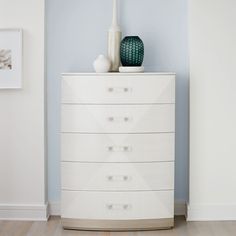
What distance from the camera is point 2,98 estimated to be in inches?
130

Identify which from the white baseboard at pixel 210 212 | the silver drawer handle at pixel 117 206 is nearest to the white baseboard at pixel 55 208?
the silver drawer handle at pixel 117 206

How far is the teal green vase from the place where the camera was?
3197 mm

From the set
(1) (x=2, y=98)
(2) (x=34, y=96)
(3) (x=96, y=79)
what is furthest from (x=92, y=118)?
(1) (x=2, y=98)

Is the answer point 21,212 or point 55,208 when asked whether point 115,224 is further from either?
point 21,212

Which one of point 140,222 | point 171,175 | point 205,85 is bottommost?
point 140,222

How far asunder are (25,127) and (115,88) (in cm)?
77

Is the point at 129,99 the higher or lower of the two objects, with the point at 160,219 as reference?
higher

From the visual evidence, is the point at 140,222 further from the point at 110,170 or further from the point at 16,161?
the point at 16,161

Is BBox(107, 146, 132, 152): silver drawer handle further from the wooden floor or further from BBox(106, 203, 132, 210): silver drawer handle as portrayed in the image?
the wooden floor

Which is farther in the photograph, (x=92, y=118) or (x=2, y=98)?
(x=2, y=98)

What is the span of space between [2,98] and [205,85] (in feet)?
4.91

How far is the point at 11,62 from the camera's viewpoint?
3295 millimetres

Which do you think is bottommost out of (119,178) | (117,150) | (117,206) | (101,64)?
(117,206)

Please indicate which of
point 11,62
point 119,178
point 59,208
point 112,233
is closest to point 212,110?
point 119,178
